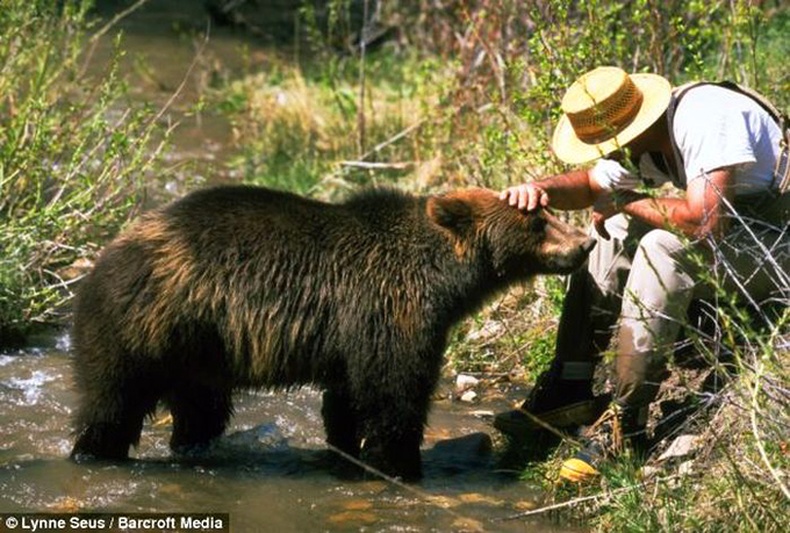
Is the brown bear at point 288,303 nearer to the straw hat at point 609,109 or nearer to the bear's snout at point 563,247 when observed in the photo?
the bear's snout at point 563,247

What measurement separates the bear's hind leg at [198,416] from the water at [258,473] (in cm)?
10

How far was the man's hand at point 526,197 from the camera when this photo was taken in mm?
7309

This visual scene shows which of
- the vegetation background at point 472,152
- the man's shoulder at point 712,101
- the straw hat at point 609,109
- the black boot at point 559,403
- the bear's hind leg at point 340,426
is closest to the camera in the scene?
the vegetation background at point 472,152

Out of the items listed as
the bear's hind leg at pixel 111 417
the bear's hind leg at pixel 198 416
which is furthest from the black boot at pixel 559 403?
the bear's hind leg at pixel 111 417

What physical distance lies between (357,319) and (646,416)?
1465mm

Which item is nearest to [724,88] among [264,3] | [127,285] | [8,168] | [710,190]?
[710,190]

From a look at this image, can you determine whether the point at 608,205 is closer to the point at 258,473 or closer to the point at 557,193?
the point at 557,193

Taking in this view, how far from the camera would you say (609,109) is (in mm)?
6887

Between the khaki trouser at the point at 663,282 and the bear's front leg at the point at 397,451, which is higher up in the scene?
the khaki trouser at the point at 663,282

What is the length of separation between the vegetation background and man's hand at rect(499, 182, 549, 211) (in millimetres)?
1075

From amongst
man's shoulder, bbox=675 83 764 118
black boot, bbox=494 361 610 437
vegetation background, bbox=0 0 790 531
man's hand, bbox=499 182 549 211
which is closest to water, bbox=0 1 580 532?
black boot, bbox=494 361 610 437

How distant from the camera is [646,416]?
700cm

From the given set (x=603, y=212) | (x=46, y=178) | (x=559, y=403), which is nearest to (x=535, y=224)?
(x=603, y=212)

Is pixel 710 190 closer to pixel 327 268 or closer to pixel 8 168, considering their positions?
pixel 327 268
